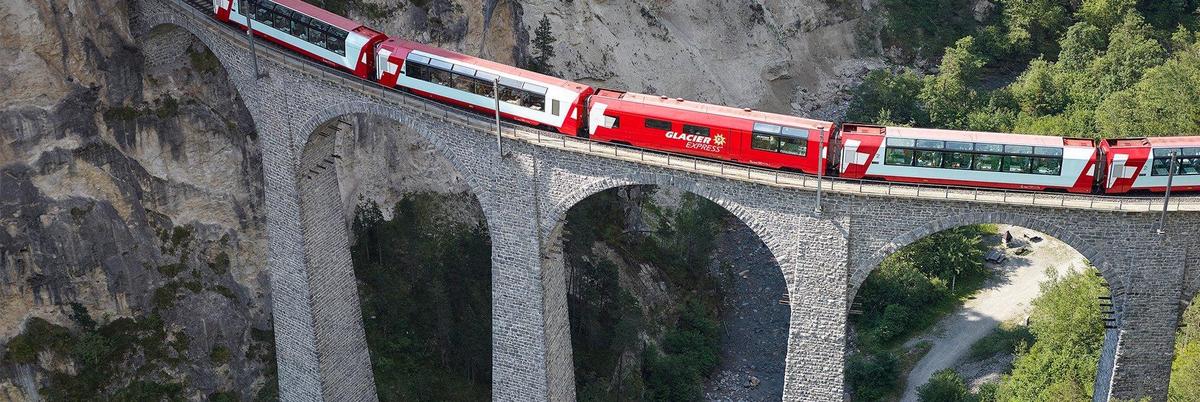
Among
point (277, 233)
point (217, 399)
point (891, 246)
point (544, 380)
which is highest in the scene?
point (891, 246)

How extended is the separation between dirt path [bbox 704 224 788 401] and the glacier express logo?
18.1m

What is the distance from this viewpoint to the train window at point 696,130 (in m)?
38.1

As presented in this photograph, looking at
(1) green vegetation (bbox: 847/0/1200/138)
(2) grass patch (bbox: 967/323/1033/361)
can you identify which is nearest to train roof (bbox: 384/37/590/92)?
(2) grass patch (bbox: 967/323/1033/361)

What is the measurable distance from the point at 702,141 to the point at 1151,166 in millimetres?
13090

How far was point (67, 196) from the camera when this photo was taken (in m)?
45.6

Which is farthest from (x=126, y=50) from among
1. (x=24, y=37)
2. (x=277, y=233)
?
(x=277, y=233)

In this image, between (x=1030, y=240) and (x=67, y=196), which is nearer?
(x=67, y=196)

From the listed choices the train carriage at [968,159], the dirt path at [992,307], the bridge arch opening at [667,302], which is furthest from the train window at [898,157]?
the dirt path at [992,307]

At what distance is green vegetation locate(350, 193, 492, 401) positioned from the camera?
168 ft

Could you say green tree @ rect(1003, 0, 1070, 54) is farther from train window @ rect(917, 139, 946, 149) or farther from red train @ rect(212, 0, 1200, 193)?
train window @ rect(917, 139, 946, 149)

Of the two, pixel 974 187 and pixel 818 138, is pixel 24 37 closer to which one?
pixel 818 138

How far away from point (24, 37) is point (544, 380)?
22.0m

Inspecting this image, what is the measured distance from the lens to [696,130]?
38.2m

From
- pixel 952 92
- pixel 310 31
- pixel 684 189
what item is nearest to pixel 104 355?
pixel 310 31
